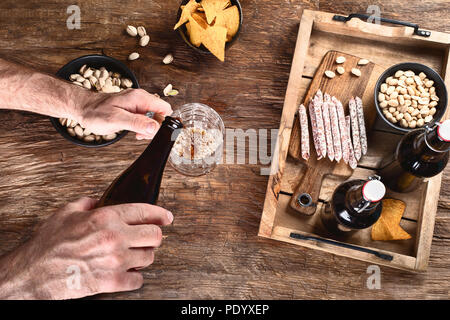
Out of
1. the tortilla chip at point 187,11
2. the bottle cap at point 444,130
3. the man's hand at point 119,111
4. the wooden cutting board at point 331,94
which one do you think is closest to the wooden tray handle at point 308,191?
the wooden cutting board at point 331,94

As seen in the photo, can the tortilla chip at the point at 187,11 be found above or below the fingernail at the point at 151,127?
above

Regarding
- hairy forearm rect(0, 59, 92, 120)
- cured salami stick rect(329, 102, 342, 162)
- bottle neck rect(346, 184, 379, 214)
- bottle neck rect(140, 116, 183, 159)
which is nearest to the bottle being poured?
bottle neck rect(346, 184, 379, 214)

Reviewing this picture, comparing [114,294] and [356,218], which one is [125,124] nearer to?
[114,294]

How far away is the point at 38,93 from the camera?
1.07 metres

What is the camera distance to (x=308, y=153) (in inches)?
44.3

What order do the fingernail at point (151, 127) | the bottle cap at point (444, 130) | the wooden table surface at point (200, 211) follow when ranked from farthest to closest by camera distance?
1. the wooden table surface at point (200, 211)
2. the fingernail at point (151, 127)
3. the bottle cap at point (444, 130)

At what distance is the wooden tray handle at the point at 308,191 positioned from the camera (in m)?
1.13

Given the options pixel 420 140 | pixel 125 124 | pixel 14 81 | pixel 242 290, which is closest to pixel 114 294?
pixel 242 290

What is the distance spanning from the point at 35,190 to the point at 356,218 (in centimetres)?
97

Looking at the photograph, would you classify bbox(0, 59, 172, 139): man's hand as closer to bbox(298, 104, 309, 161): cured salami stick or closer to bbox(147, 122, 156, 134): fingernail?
bbox(147, 122, 156, 134): fingernail

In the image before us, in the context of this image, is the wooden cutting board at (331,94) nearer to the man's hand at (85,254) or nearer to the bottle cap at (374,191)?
the bottle cap at (374,191)

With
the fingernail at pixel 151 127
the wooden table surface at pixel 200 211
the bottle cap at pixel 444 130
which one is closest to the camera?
the bottle cap at pixel 444 130

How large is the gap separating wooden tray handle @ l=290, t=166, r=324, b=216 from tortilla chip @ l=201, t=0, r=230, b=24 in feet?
1.75

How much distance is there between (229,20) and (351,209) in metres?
0.65
